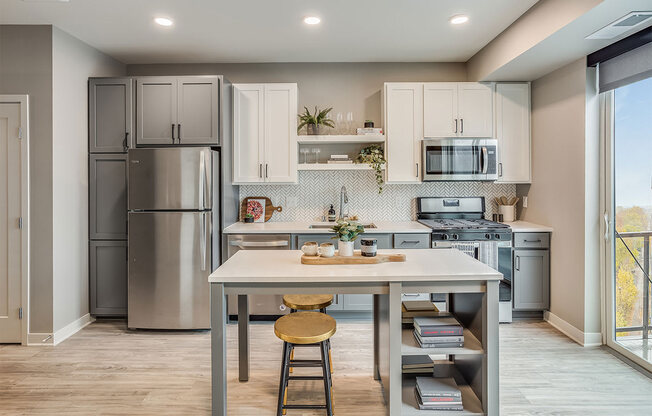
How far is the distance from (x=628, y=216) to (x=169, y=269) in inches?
153

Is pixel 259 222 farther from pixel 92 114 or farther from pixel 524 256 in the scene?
pixel 524 256

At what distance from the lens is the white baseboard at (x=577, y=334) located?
3.08 meters

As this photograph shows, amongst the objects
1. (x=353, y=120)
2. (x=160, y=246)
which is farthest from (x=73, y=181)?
(x=353, y=120)

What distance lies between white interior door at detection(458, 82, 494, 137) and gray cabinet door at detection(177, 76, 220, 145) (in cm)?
255

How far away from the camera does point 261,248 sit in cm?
361

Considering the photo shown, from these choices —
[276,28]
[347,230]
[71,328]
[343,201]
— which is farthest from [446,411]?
[71,328]

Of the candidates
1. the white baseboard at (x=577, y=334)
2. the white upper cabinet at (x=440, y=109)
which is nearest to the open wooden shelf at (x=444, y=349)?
the white baseboard at (x=577, y=334)

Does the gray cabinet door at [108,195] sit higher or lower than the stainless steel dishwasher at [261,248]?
higher

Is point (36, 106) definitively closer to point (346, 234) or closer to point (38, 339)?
point (38, 339)

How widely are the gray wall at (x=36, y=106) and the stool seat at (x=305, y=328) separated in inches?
95.3

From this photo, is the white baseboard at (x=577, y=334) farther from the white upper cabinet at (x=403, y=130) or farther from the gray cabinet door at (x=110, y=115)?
the gray cabinet door at (x=110, y=115)

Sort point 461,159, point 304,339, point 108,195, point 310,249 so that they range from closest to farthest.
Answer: point 304,339 → point 310,249 → point 108,195 → point 461,159

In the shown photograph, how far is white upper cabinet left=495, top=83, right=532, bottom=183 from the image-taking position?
12.8 ft

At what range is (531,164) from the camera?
3.90 meters
